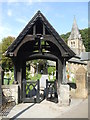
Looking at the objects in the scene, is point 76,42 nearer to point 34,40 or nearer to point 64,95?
point 34,40

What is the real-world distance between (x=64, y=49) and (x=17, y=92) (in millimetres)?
3496

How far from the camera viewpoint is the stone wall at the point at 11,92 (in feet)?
30.3

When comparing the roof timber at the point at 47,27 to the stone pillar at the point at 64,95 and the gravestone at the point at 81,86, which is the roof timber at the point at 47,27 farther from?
the gravestone at the point at 81,86

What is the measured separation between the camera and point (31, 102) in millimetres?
9633

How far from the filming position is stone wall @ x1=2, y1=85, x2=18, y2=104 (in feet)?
30.3

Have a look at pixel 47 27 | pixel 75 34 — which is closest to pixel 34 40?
Answer: pixel 47 27

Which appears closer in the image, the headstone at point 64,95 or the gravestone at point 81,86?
the headstone at point 64,95

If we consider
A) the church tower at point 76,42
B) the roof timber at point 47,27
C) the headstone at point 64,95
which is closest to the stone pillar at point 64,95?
Result: the headstone at point 64,95

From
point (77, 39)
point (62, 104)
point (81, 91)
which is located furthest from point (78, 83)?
point (77, 39)

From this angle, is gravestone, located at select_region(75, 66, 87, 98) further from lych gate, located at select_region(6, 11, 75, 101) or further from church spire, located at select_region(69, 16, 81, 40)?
church spire, located at select_region(69, 16, 81, 40)

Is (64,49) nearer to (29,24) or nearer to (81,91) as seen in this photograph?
(29,24)

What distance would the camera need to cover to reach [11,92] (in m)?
9.33

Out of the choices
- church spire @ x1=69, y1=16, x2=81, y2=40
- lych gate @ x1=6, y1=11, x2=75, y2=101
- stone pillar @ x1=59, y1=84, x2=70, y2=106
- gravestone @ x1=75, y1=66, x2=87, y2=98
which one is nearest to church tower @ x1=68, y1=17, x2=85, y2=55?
church spire @ x1=69, y1=16, x2=81, y2=40

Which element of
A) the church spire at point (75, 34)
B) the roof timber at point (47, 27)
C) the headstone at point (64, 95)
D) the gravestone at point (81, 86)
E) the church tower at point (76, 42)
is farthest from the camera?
the church spire at point (75, 34)
